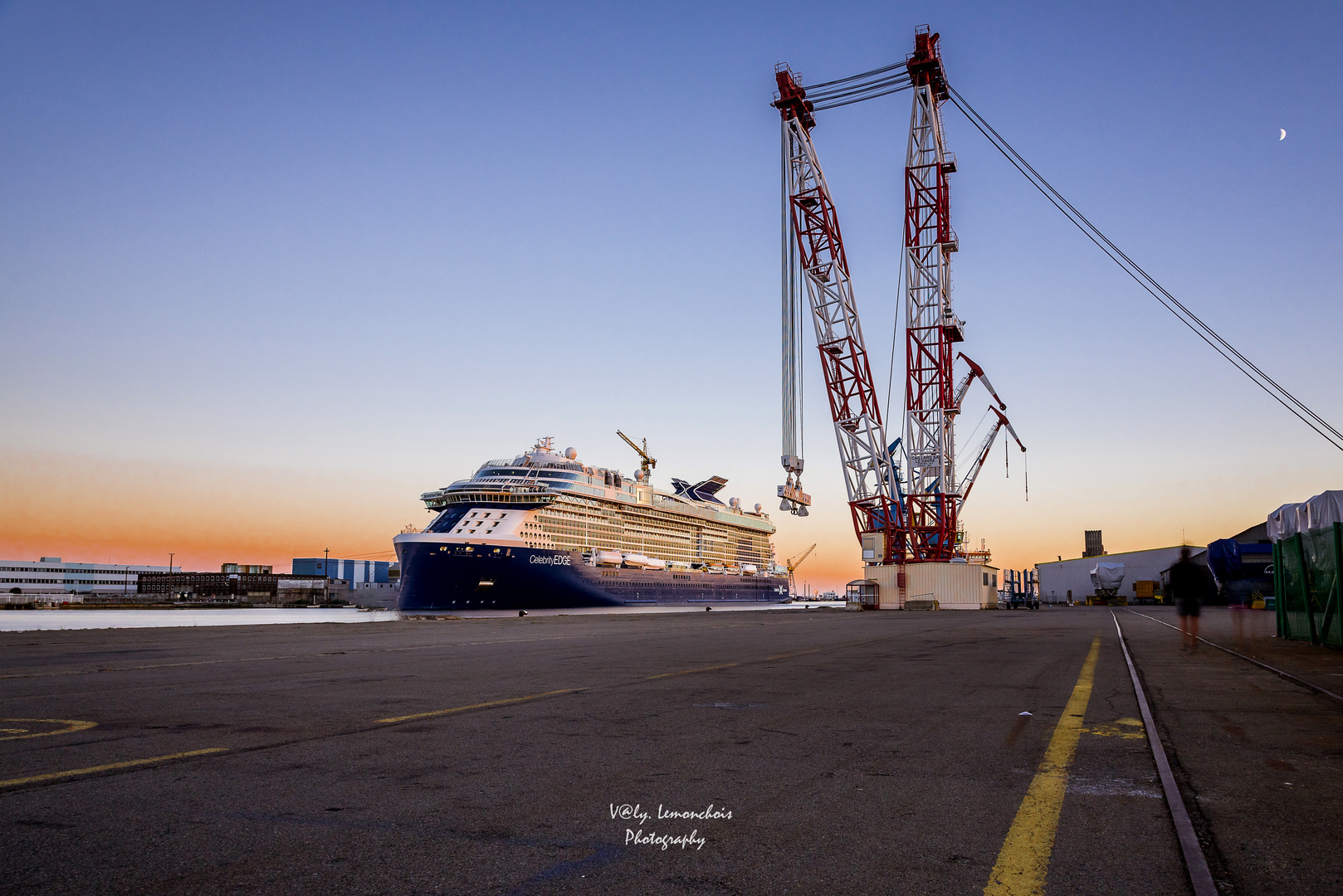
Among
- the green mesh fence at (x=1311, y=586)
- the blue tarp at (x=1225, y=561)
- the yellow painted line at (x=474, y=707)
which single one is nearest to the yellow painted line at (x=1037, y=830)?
the yellow painted line at (x=474, y=707)

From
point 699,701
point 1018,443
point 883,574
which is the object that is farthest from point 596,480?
point 699,701

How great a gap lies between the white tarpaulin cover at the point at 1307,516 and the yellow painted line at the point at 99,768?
13.8m

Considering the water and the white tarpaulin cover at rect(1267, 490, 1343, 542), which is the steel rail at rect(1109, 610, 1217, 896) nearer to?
the white tarpaulin cover at rect(1267, 490, 1343, 542)

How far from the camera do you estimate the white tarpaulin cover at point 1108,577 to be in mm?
76375

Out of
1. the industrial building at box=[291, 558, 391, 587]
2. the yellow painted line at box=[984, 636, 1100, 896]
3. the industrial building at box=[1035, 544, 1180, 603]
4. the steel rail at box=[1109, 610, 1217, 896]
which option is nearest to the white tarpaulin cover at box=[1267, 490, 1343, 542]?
the steel rail at box=[1109, 610, 1217, 896]

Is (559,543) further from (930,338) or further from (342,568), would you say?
(342,568)

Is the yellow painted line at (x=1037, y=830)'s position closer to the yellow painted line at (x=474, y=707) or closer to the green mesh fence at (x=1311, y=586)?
the yellow painted line at (x=474, y=707)

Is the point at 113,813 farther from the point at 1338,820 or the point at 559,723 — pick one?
the point at 1338,820

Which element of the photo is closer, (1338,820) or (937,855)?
(937,855)

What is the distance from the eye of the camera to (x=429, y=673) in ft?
30.0

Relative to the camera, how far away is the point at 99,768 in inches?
161

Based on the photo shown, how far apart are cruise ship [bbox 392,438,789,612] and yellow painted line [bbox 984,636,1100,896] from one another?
4881cm

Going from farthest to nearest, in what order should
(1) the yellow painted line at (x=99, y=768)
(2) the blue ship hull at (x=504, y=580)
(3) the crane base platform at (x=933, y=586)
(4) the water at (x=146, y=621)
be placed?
(3) the crane base platform at (x=933, y=586), (2) the blue ship hull at (x=504, y=580), (4) the water at (x=146, y=621), (1) the yellow painted line at (x=99, y=768)

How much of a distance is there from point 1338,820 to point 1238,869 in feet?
3.53
